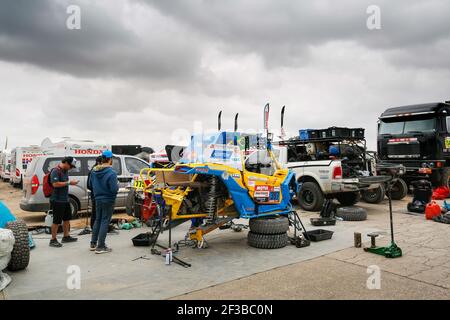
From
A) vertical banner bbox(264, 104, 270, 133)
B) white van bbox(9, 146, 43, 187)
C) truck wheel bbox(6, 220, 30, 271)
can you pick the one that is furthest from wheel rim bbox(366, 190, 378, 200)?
white van bbox(9, 146, 43, 187)

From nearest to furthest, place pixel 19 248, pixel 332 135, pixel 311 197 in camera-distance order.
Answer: pixel 19 248
pixel 311 197
pixel 332 135

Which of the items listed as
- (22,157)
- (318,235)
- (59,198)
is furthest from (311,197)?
(22,157)

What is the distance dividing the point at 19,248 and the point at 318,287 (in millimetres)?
4048

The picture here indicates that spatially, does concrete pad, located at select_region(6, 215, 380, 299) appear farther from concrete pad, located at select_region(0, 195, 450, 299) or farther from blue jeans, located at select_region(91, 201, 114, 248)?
blue jeans, located at select_region(91, 201, 114, 248)

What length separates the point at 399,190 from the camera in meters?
12.5

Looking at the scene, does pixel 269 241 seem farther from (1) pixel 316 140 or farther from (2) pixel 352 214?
(1) pixel 316 140

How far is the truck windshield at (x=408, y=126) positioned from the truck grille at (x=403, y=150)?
21.0 inches

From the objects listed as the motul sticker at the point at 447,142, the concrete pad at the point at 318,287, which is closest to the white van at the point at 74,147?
the concrete pad at the point at 318,287

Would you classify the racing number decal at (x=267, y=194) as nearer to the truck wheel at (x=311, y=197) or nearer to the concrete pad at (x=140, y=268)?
the concrete pad at (x=140, y=268)

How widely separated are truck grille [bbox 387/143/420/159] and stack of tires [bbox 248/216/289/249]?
8.87 meters

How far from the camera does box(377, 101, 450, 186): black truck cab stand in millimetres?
12484

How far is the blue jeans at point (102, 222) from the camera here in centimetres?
612
